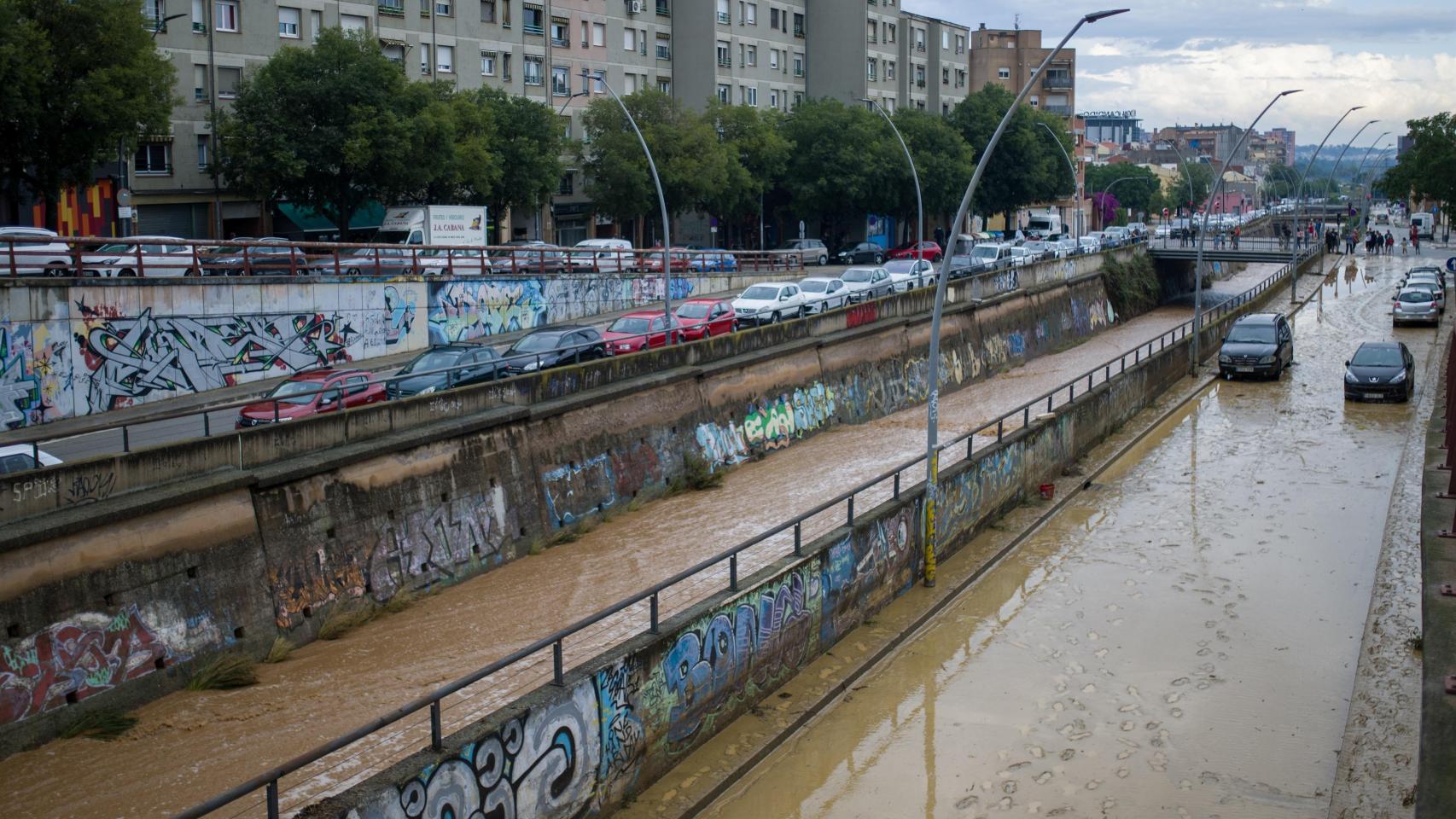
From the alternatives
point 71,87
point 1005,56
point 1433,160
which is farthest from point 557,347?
point 1005,56

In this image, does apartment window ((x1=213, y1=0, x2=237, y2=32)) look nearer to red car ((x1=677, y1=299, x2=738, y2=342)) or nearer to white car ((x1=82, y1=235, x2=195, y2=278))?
white car ((x1=82, y1=235, x2=195, y2=278))

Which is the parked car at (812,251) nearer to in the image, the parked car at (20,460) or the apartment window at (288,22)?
the apartment window at (288,22)

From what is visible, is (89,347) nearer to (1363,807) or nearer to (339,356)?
(339,356)

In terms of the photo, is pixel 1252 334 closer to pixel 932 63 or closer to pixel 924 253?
pixel 924 253

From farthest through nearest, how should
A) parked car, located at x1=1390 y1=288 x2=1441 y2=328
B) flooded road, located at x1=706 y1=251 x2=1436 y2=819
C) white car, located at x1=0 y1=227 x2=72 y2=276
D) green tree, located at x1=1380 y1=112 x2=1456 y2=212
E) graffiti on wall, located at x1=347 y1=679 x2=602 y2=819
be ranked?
green tree, located at x1=1380 y1=112 x2=1456 y2=212
parked car, located at x1=1390 y1=288 x2=1441 y2=328
white car, located at x1=0 y1=227 x2=72 y2=276
flooded road, located at x1=706 y1=251 x2=1436 y2=819
graffiti on wall, located at x1=347 y1=679 x2=602 y2=819

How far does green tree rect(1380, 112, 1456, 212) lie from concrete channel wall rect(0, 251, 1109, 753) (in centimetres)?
4591

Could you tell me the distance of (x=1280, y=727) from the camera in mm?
15344

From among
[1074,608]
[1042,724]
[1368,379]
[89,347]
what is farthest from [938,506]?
[1368,379]

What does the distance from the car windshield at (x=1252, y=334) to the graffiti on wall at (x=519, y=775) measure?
34952 mm

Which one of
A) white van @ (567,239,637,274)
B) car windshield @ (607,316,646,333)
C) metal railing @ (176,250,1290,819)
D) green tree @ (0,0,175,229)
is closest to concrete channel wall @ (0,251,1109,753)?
metal railing @ (176,250,1290,819)

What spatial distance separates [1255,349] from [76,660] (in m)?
36.0

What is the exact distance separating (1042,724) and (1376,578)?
9338 mm

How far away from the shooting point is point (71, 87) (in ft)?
113

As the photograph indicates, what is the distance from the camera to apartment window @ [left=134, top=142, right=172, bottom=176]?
44.9 m
